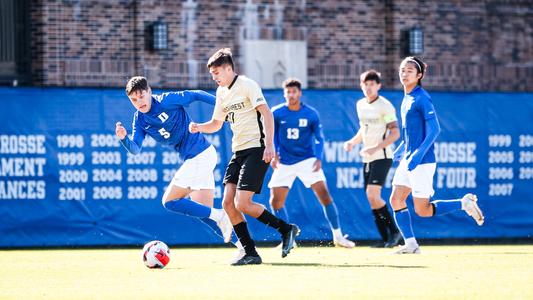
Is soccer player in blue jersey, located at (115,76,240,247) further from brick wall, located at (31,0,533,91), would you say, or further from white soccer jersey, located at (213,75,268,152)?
brick wall, located at (31,0,533,91)

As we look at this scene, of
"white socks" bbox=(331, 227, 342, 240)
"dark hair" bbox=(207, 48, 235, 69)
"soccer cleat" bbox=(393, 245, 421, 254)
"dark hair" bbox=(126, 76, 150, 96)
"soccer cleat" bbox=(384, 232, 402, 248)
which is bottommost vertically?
"soccer cleat" bbox=(384, 232, 402, 248)

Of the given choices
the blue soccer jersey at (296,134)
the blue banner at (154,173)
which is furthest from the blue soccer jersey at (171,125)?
the blue banner at (154,173)

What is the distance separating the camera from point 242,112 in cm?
1195

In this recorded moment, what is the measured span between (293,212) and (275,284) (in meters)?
8.58

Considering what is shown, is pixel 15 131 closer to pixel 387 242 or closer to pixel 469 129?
pixel 387 242

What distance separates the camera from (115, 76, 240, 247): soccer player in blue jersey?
40.7ft

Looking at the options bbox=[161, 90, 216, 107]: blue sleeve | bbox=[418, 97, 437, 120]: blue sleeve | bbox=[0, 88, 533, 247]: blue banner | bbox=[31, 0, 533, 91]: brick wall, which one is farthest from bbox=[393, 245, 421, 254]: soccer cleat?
bbox=[31, 0, 533, 91]: brick wall

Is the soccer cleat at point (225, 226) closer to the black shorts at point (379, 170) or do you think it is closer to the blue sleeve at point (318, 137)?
the blue sleeve at point (318, 137)

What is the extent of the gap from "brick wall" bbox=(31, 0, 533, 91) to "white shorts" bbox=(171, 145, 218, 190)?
33.6ft

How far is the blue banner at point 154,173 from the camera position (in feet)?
56.3

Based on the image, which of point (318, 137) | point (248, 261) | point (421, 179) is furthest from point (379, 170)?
point (248, 261)

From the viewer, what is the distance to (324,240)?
18.3 metres

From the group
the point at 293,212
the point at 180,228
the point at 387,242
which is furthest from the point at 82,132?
the point at 387,242

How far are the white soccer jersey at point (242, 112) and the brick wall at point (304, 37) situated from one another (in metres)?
11.0
